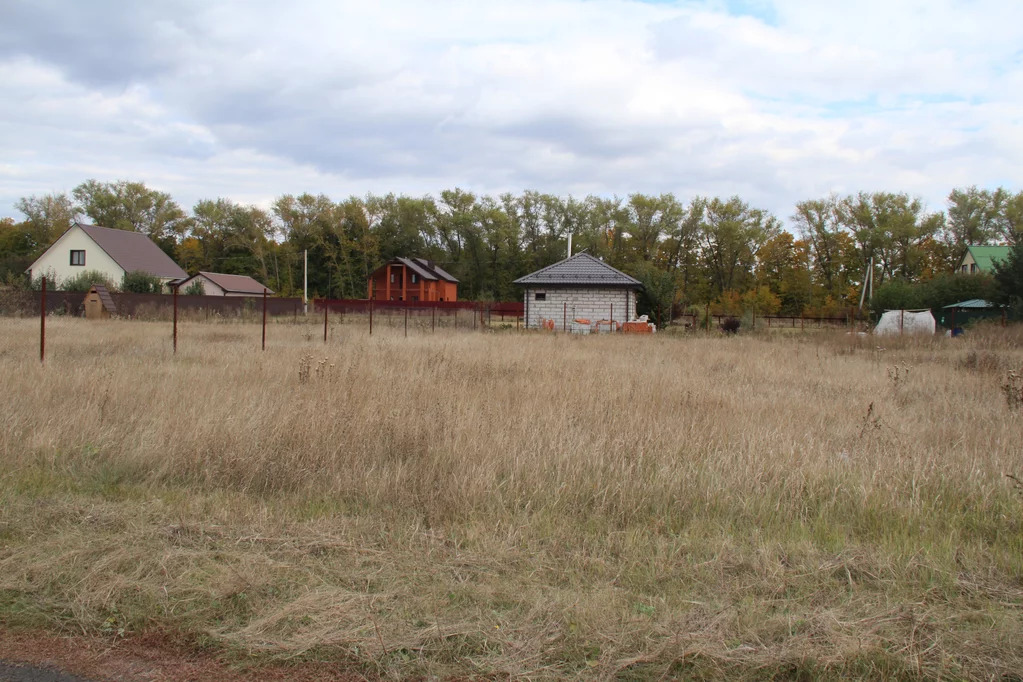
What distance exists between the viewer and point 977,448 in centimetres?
672

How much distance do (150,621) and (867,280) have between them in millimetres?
70317

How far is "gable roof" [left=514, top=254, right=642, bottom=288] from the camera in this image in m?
35.6

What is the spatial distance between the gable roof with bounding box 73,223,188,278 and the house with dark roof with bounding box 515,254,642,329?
3036cm

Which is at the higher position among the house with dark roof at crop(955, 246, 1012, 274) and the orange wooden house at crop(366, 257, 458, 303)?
the house with dark roof at crop(955, 246, 1012, 274)

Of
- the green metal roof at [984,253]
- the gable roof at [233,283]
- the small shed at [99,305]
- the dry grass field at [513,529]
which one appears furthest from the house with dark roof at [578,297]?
the green metal roof at [984,253]

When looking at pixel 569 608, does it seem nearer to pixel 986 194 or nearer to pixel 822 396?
pixel 822 396

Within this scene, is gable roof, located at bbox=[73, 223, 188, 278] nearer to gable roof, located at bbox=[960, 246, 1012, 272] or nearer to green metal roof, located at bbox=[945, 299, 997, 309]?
green metal roof, located at bbox=[945, 299, 997, 309]

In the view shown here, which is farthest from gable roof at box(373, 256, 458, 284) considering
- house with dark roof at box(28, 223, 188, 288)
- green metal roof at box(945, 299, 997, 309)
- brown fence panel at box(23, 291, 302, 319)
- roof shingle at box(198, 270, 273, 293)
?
green metal roof at box(945, 299, 997, 309)

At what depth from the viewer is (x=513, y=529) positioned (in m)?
4.58

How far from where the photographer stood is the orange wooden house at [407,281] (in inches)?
2495

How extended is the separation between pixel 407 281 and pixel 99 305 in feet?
108

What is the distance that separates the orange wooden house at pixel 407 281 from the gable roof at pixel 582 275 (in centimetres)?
2763

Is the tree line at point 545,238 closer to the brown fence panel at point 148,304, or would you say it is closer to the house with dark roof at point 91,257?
the house with dark roof at point 91,257

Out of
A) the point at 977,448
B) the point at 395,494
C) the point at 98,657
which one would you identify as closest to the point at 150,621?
the point at 98,657
